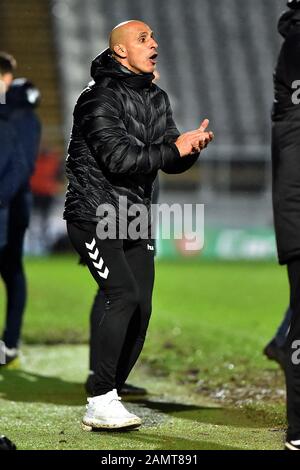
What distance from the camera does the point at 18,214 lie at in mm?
7609

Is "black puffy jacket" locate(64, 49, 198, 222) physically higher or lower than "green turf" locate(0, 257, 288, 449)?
higher

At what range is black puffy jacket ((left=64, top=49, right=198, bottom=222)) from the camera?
15.7ft

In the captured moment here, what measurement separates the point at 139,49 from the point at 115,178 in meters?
0.64

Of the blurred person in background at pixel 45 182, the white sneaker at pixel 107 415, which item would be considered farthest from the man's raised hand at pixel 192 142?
the blurred person in background at pixel 45 182

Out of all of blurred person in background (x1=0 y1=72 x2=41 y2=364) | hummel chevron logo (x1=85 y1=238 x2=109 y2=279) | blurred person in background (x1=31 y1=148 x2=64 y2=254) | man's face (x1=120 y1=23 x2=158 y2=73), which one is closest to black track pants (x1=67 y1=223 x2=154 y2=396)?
hummel chevron logo (x1=85 y1=238 x2=109 y2=279)

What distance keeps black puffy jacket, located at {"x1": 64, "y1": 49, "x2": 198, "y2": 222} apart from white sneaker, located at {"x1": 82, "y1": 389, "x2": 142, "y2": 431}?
0.87 m

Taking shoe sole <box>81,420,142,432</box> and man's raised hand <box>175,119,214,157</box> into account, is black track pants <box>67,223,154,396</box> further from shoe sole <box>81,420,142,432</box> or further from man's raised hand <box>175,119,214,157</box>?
man's raised hand <box>175,119,214,157</box>

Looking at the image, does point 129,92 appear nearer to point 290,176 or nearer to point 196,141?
point 196,141

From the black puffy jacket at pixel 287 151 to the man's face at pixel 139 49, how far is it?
82cm

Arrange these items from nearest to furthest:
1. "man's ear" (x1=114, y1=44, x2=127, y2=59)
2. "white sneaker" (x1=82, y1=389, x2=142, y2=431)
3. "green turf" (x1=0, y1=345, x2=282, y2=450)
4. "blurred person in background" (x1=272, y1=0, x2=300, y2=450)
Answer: "blurred person in background" (x1=272, y1=0, x2=300, y2=450) < "green turf" (x1=0, y1=345, x2=282, y2=450) < "white sneaker" (x1=82, y1=389, x2=142, y2=431) < "man's ear" (x1=114, y1=44, x2=127, y2=59)

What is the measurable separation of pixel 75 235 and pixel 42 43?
28754 mm

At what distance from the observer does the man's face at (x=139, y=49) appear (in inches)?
196

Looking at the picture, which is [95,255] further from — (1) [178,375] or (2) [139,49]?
(1) [178,375]
